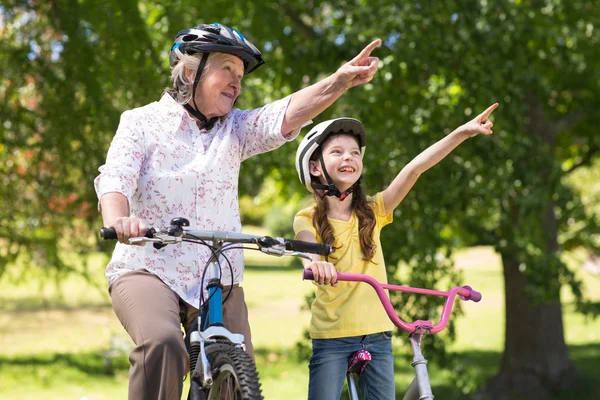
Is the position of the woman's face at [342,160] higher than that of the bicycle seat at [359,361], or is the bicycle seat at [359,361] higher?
the woman's face at [342,160]

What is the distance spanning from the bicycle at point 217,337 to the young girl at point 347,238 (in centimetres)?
62

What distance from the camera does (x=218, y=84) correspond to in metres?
3.33

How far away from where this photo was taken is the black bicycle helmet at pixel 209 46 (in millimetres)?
3287

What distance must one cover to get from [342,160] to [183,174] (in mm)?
796

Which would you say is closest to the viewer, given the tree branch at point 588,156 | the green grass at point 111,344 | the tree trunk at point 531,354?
the green grass at point 111,344

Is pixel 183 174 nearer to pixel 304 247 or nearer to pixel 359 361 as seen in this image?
pixel 304 247

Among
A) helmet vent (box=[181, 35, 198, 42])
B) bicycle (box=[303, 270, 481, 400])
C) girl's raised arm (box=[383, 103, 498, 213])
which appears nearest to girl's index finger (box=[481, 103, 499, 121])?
girl's raised arm (box=[383, 103, 498, 213])

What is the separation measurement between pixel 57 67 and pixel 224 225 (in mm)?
4799

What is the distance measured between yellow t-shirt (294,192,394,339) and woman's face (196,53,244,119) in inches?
25.5

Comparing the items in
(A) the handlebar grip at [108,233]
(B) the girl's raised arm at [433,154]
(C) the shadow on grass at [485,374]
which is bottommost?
(C) the shadow on grass at [485,374]

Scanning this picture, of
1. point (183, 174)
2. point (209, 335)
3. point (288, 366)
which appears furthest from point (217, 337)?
point (288, 366)

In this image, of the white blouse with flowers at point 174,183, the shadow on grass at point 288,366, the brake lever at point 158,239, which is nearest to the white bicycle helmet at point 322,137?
the white blouse with flowers at point 174,183

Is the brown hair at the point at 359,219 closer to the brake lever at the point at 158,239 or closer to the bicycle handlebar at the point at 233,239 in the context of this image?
the bicycle handlebar at the point at 233,239

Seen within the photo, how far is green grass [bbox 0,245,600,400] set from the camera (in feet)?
33.9
